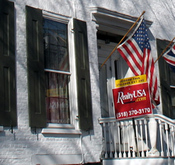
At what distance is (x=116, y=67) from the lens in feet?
39.1

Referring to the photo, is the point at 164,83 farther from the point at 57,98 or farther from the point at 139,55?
the point at 57,98

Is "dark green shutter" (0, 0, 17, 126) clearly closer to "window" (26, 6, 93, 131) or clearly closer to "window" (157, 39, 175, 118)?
"window" (26, 6, 93, 131)

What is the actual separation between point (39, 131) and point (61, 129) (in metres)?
0.56

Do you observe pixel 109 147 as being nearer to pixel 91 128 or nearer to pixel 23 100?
pixel 91 128

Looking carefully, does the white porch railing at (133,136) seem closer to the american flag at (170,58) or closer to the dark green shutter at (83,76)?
the dark green shutter at (83,76)

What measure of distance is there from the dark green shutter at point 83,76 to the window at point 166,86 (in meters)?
2.96

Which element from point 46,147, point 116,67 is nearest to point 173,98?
point 116,67

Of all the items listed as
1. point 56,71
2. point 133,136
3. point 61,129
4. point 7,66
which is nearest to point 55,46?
point 56,71

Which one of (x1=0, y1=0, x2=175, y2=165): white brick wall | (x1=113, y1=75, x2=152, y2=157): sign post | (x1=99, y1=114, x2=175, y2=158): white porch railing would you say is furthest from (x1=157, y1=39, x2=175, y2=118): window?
(x1=113, y1=75, x2=152, y2=157): sign post

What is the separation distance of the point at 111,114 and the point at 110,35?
2.13m

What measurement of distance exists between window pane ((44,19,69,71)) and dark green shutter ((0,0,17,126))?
3.41 feet

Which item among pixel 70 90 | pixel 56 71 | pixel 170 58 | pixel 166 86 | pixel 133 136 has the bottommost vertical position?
pixel 133 136

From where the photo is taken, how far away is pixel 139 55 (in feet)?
32.7

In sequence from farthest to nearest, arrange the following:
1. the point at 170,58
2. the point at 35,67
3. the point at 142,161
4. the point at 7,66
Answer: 1. the point at 170,58
2. the point at 142,161
3. the point at 35,67
4. the point at 7,66
